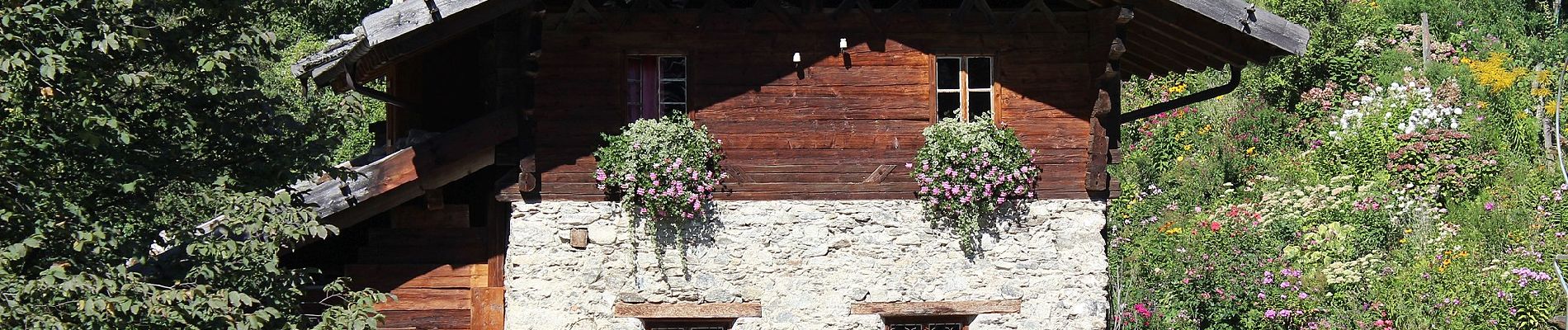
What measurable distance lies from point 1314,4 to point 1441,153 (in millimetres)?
2855

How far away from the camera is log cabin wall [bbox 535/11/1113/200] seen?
34.6 ft

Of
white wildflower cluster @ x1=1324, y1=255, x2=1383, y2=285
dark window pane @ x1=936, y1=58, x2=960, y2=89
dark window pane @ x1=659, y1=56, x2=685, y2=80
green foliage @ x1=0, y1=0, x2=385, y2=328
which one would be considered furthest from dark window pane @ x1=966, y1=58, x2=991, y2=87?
white wildflower cluster @ x1=1324, y1=255, x2=1383, y2=285

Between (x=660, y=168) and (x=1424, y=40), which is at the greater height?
(x=1424, y=40)

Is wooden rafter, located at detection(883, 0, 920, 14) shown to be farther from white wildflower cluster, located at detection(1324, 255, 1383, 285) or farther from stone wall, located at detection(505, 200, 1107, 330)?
white wildflower cluster, located at detection(1324, 255, 1383, 285)

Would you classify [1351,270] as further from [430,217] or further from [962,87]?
[430,217]

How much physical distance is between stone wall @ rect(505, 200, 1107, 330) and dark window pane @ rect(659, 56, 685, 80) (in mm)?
941

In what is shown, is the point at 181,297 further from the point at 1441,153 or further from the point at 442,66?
the point at 1441,153

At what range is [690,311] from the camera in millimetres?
10594

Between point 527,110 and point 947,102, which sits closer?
point 527,110

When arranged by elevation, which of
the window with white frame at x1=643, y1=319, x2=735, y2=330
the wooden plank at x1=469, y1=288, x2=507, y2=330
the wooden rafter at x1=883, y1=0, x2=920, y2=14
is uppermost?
the wooden rafter at x1=883, y1=0, x2=920, y2=14

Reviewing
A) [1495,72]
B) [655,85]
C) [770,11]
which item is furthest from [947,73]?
[1495,72]

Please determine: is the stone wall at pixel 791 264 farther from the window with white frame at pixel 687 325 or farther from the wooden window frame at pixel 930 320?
the window with white frame at pixel 687 325

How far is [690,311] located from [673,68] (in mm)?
1659

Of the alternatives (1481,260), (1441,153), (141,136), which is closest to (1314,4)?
(1441,153)
